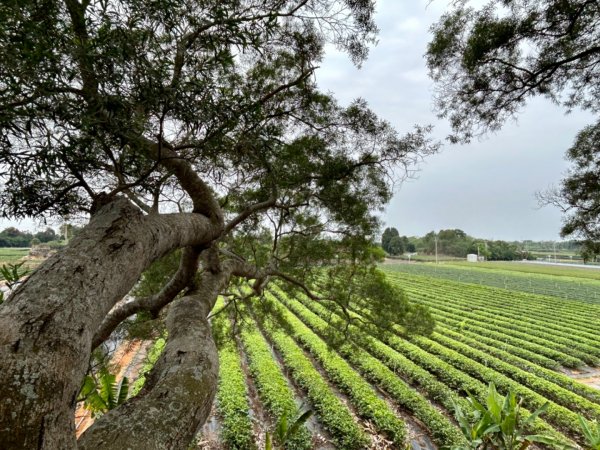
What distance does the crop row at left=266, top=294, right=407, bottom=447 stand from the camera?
21.0 ft

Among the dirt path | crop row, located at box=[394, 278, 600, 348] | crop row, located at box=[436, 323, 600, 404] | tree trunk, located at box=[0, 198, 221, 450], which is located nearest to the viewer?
tree trunk, located at box=[0, 198, 221, 450]

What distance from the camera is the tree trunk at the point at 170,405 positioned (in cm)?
97

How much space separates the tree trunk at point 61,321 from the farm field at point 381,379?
15.0ft

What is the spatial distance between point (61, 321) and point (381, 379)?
895 cm

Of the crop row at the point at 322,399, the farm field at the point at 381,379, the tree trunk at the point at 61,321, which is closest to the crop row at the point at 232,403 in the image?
the farm field at the point at 381,379

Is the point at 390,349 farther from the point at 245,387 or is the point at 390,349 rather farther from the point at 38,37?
the point at 38,37

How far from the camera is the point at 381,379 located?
8516 millimetres

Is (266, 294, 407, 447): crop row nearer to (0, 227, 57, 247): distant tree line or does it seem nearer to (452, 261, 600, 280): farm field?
(0, 227, 57, 247): distant tree line

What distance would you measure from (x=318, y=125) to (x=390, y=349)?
8.84 meters

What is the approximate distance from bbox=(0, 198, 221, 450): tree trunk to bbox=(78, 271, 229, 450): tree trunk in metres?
0.17

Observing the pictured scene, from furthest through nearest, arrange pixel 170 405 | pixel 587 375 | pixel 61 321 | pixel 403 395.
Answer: pixel 587 375 → pixel 403 395 → pixel 170 405 → pixel 61 321

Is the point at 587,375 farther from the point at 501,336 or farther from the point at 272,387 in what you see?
the point at 272,387

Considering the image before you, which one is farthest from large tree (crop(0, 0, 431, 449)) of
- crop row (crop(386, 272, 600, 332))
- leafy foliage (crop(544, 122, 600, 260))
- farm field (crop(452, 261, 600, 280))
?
farm field (crop(452, 261, 600, 280))

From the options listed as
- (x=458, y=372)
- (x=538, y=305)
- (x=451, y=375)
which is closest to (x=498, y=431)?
(x=451, y=375)
